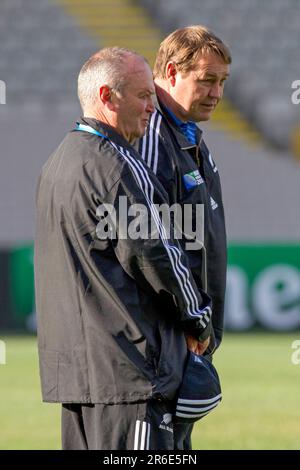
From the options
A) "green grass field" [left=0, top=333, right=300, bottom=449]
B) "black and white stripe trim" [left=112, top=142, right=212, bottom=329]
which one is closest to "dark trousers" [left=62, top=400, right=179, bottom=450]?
"black and white stripe trim" [left=112, top=142, right=212, bottom=329]

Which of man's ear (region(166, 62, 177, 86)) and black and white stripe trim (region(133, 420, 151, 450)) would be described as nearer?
black and white stripe trim (region(133, 420, 151, 450))

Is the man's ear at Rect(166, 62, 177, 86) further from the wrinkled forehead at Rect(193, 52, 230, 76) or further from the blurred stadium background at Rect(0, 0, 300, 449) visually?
the blurred stadium background at Rect(0, 0, 300, 449)

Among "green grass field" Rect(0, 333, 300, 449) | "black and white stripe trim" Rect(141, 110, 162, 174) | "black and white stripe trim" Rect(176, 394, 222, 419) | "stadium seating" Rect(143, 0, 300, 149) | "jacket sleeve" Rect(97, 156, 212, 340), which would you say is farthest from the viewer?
"stadium seating" Rect(143, 0, 300, 149)

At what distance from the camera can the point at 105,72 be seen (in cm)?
374

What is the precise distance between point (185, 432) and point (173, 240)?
2.32 feet

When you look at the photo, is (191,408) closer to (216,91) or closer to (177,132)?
(177,132)

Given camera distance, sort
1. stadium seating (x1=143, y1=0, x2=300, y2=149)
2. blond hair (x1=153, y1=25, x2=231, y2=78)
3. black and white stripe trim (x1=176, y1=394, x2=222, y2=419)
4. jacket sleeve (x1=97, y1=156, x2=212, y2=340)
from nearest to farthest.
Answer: jacket sleeve (x1=97, y1=156, x2=212, y2=340), black and white stripe trim (x1=176, y1=394, x2=222, y2=419), blond hair (x1=153, y1=25, x2=231, y2=78), stadium seating (x1=143, y1=0, x2=300, y2=149)

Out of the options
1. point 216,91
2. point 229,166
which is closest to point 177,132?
point 216,91

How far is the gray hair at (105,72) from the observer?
3.74 metres

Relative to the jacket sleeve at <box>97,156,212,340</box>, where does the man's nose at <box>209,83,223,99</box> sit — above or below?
above

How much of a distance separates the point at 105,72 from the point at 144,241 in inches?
23.7

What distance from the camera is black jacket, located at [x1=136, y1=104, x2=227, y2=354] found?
404 cm

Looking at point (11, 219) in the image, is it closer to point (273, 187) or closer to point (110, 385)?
point (273, 187)

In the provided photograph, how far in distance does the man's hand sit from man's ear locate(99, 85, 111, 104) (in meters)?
0.85
